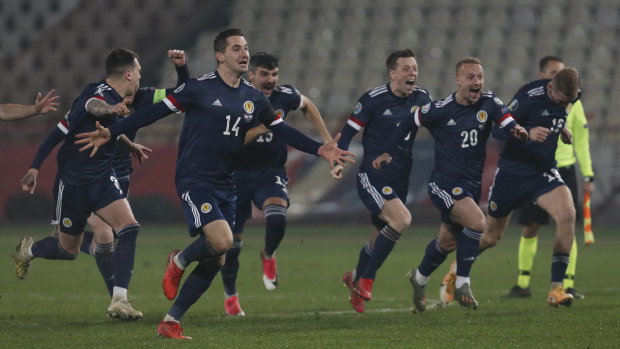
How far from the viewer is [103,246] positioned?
8.61 metres

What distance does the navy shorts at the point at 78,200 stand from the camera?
7.89m

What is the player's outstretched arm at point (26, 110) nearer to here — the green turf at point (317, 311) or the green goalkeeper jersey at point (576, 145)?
the green turf at point (317, 311)

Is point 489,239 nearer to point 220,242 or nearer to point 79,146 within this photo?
point 220,242

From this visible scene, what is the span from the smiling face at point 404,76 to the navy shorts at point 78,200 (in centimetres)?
280

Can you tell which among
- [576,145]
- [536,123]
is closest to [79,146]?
[536,123]

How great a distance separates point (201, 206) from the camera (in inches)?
268

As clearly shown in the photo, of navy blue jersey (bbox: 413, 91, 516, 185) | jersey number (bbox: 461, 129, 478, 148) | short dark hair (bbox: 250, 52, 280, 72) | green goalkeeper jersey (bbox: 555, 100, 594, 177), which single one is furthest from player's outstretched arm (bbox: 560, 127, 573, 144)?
short dark hair (bbox: 250, 52, 280, 72)

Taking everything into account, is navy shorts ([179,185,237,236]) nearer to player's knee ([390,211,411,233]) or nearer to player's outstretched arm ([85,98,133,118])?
player's outstretched arm ([85,98,133,118])

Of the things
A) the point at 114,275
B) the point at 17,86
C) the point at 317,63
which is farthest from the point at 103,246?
the point at 17,86

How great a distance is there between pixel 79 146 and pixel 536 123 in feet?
13.4

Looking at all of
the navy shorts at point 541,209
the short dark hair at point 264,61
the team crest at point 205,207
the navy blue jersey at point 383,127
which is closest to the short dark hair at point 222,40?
the team crest at point 205,207

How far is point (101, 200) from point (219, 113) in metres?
1.62

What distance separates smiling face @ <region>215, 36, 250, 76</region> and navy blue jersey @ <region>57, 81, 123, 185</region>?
1242 mm

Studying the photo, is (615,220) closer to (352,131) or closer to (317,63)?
(317,63)
